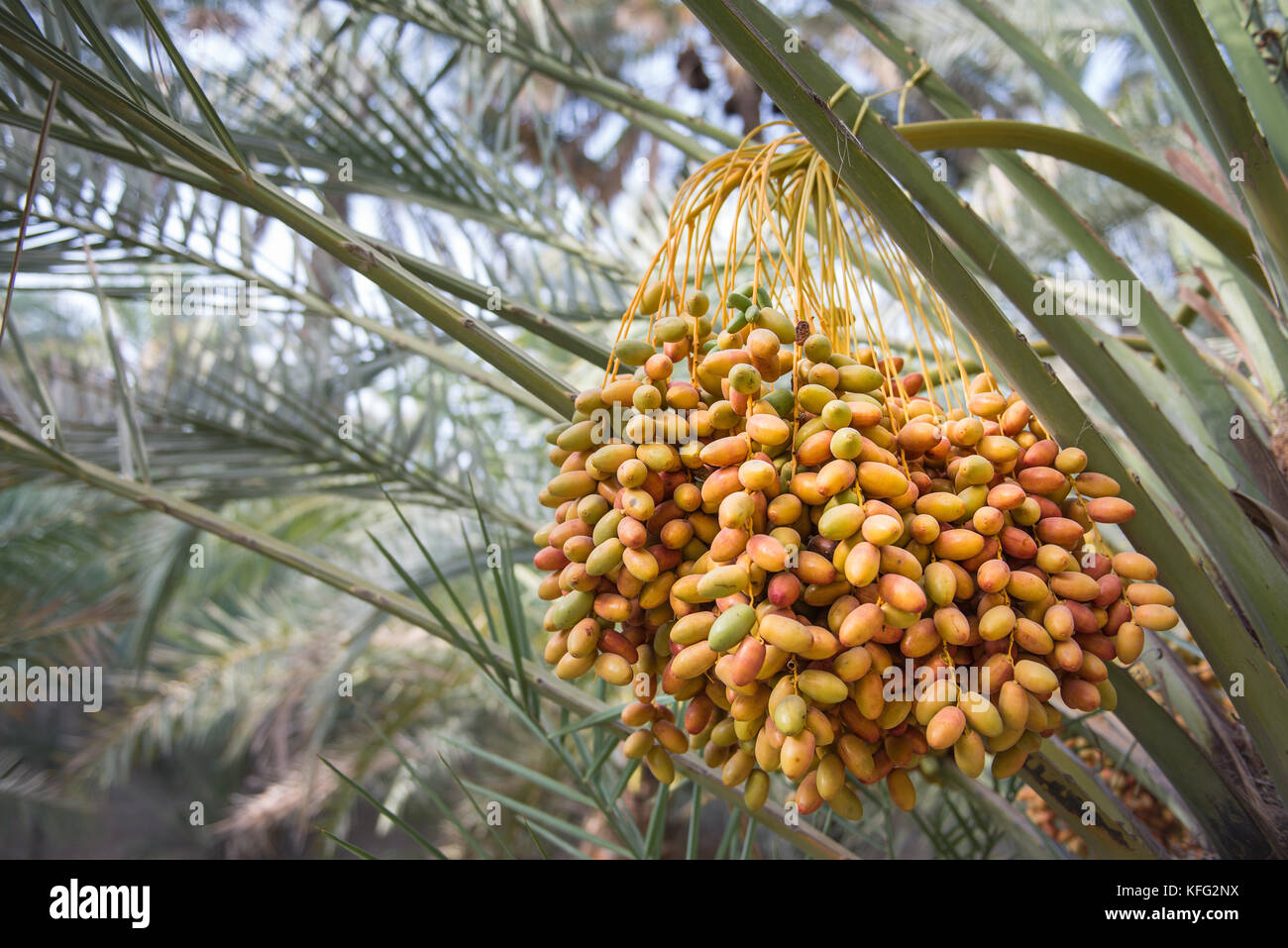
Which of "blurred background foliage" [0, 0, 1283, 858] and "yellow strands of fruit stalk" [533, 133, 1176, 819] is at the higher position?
"blurred background foliage" [0, 0, 1283, 858]

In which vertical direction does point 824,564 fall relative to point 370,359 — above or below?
below

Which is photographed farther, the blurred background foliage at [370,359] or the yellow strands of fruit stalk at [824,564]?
the blurred background foliage at [370,359]

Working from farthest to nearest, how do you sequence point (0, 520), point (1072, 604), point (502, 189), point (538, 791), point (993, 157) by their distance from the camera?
point (538, 791) < point (0, 520) < point (502, 189) < point (993, 157) < point (1072, 604)

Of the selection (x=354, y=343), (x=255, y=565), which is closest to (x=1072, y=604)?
(x=354, y=343)

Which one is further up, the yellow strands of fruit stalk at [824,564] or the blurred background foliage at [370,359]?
the blurred background foliage at [370,359]

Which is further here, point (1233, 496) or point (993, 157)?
point (993, 157)

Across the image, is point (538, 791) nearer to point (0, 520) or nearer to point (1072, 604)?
point (0, 520)

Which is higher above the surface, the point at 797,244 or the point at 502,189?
the point at 502,189

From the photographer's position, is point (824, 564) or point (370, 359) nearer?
point (824, 564)

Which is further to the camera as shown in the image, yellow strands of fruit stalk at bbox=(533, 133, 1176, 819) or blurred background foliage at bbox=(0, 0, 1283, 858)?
blurred background foliage at bbox=(0, 0, 1283, 858)
